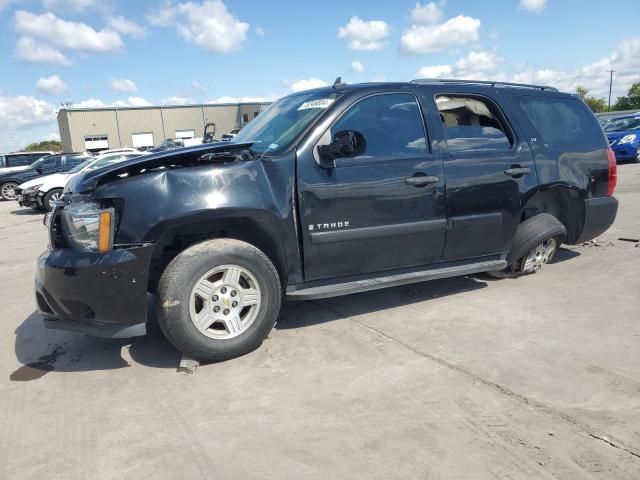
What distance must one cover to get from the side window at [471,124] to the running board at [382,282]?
40.7 inches

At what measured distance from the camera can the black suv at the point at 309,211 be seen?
3197 mm

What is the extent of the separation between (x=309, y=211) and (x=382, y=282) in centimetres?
85

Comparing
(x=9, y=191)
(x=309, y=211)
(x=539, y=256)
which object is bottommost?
(x=539, y=256)

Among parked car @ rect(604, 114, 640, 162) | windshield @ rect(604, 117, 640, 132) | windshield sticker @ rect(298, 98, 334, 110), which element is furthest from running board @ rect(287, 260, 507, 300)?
windshield @ rect(604, 117, 640, 132)

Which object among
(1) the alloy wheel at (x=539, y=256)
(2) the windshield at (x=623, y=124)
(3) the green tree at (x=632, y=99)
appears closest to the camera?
(1) the alloy wheel at (x=539, y=256)

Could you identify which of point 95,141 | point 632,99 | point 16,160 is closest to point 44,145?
point 95,141

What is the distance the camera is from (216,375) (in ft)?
10.8

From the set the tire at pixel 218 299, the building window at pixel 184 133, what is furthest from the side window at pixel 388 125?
the building window at pixel 184 133

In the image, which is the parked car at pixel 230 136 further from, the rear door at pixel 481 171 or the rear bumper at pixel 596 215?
the rear bumper at pixel 596 215

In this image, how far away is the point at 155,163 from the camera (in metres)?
3.33

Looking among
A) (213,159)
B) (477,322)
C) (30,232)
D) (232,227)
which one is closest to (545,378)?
(477,322)

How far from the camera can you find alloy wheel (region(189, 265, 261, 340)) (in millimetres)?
3369

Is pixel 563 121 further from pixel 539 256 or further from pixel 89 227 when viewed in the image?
pixel 89 227

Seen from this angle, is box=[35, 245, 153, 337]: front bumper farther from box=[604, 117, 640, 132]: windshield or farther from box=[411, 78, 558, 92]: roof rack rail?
box=[604, 117, 640, 132]: windshield
